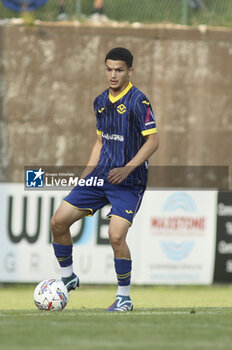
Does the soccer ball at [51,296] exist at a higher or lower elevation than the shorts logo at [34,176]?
lower

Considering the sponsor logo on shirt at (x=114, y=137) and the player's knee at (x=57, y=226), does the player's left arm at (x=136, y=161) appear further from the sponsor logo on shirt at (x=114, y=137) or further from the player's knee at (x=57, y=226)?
the player's knee at (x=57, y=226)

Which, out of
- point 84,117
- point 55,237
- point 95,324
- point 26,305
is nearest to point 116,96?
point 55,237

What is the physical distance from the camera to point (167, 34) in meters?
16.9

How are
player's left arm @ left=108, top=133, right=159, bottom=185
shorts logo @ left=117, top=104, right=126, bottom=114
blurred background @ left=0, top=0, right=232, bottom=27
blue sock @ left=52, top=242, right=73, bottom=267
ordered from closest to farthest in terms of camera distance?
player's left arm @ left=108, top=133, right=159, bottom=185 → shorts logo @ left=117, top=104, right=126, bottom=114 → blue sock @ left=52, top=242, right=73, bottom=267 → blurred background @ left=0, top=0, right=232, bottom=27

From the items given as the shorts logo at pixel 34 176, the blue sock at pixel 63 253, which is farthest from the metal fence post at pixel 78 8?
the blue sock at pixel 63 253

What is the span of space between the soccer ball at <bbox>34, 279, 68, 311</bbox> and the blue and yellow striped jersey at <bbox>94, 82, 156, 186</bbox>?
107 centimetres

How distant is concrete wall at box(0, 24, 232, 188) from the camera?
1633cm

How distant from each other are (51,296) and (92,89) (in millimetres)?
8782

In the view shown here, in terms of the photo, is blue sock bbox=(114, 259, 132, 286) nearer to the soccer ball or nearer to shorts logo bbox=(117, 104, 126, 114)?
the soccer ball

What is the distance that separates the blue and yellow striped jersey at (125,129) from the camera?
813cm

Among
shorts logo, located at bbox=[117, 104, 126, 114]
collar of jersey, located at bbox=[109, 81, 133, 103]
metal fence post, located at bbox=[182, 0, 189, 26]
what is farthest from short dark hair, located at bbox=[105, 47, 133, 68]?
metal fence post, located at bbox=[182, 0, 189, 26]

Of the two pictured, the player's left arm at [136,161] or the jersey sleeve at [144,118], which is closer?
the player's left arm at [136,161]

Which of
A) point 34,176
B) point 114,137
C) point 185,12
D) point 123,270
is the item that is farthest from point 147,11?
point 123,270

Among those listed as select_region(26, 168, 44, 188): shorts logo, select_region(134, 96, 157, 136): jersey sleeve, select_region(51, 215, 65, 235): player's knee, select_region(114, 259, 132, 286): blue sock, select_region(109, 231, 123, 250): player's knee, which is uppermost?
select_region(134, 96, 157, 136): jersey sleeve
